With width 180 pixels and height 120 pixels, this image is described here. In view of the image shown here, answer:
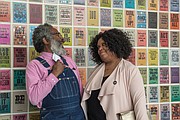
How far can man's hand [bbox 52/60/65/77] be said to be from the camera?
1.57 m

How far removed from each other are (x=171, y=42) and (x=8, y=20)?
124 centimetres

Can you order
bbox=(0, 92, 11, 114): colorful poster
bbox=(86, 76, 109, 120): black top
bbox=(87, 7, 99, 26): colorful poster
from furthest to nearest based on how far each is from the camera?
bbox=(87, 7, 99, 26): colorful poster < bbox=(0, 92, 11, 114): colorful poster < bbox=(86, 76, 109, 120): black top

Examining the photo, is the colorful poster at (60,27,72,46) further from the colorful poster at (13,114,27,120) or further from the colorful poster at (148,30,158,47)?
the colorful poster at (148,30,158,47)

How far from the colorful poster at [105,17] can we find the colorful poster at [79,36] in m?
0.16

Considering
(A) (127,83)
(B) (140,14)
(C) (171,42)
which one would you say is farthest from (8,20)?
(C) (171,42)

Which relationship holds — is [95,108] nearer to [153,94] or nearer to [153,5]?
[153,94]

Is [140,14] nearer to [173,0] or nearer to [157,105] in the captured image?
[173,0]

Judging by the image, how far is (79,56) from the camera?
2.10 m

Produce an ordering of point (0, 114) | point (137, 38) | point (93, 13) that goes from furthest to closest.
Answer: point (137, 38) → point (93, 13) → point (0, 114)

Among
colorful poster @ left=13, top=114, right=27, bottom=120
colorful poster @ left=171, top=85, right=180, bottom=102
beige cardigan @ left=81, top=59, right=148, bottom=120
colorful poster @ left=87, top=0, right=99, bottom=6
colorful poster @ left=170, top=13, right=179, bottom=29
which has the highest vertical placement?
colorful poster @ left=87, top=0, right=99, bottom=6

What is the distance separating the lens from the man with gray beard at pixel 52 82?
153cm

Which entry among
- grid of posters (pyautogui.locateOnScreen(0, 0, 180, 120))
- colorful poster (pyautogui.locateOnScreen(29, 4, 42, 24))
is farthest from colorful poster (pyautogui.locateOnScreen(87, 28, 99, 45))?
colorful poster (pyautogui.locateOnScreen(29, 4, 42, 24))

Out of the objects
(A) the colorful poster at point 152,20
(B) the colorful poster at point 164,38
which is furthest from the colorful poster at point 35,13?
(B) the colorful poster at point 164,38

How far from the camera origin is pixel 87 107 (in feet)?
5.62
